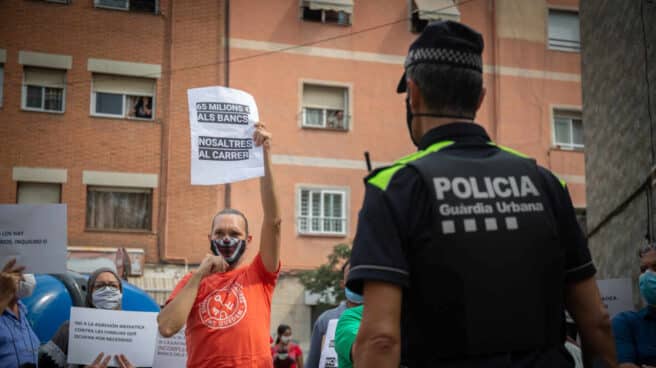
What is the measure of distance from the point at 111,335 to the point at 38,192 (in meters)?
17.2

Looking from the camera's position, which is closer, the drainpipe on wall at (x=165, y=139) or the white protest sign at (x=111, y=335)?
the white protest sign at (x=111, y=335)

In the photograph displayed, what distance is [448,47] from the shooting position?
8.02ft

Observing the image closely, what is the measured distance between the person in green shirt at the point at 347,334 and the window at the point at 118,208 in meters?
18.6

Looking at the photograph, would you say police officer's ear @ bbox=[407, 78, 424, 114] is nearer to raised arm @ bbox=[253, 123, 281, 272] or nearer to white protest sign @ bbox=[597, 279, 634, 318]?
raised arm @ bbox=[253, 123, 281, 272]

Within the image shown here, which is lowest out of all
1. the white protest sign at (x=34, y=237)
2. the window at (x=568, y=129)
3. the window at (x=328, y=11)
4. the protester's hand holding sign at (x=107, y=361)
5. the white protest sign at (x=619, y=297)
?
the protester's hand holding sign at (x=107, y=361)

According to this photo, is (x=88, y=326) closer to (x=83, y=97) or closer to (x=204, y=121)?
(x=204, y=121)

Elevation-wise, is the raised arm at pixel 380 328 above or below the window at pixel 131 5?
below

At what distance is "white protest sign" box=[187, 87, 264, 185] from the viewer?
5152 mm

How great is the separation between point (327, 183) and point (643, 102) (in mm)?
14928

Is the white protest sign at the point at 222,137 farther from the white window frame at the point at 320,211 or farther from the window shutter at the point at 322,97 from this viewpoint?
the window shutter at the point at 322,97

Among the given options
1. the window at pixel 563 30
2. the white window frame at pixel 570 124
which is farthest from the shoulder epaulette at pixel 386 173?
the window at pixel 563 30

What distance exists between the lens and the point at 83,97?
72.4 feet

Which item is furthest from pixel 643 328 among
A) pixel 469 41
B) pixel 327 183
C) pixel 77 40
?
pixel 77 40

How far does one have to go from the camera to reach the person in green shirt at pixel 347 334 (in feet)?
13.2
